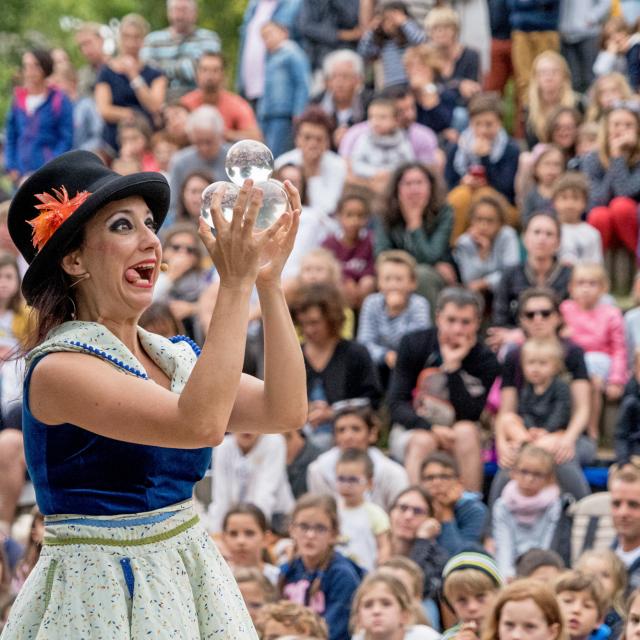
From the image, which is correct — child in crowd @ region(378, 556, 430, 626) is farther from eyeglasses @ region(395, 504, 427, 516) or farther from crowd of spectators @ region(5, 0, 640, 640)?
eyeglasses @ region(395, 504, 427, 516)

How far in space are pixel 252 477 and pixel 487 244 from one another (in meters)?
2.65

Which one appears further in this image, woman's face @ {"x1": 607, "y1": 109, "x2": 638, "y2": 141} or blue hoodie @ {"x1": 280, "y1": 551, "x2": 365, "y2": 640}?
woman's face @ {"x1": 607, "y1": 109, "x2": 638, "y2": 141}

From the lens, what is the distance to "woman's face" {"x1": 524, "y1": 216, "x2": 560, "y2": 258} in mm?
9227

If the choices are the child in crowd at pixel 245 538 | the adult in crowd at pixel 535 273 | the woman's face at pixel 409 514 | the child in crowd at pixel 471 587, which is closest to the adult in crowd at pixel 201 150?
the adult in crowd at pixel 535 273

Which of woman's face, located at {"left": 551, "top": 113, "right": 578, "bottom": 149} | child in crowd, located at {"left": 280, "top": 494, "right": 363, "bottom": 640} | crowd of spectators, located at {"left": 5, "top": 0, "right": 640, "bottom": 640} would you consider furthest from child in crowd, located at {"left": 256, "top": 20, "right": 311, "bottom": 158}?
child in crowd, located at {"left": 280, "top": 494, "right": 363, "bottom": 640}

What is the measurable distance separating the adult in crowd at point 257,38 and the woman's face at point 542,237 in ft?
15.8

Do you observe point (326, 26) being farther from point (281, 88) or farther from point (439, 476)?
point (439, 476)

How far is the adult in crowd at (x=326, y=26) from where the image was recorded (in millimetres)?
13523

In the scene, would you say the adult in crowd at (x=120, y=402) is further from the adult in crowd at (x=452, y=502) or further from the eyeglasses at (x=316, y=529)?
the adult in crowd at (x=452, y=502)

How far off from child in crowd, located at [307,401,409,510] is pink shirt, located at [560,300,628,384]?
1396mm

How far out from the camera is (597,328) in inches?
350

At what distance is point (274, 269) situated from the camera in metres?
3.41

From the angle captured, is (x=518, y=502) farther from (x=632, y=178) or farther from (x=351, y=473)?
(x=632, y=178)

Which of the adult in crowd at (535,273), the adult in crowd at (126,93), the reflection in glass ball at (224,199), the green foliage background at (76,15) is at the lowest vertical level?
the adult in crowd at (535,273)
